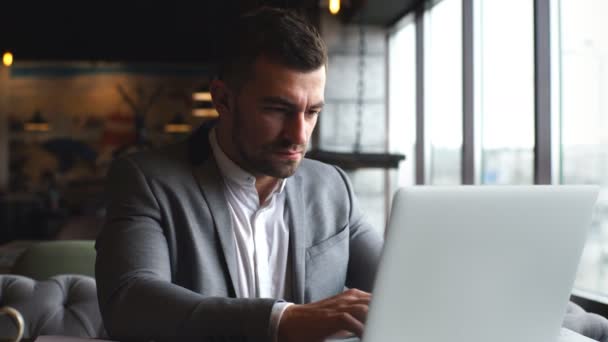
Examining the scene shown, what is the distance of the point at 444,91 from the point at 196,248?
3.62 metres

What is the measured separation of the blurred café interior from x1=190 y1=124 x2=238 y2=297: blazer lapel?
1.18 ft

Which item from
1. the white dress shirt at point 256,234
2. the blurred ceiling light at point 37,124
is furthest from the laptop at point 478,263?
the blurred ceiling light at point 37,124

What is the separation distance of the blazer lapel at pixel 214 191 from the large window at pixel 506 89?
2095mm

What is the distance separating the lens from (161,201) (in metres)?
1.48

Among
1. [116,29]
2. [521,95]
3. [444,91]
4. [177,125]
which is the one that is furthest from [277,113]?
[177,125]

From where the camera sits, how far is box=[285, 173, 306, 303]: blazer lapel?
1.59 meters

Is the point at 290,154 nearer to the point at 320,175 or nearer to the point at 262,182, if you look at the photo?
the point at 262,182

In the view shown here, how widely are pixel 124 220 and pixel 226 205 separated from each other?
24 centimetres

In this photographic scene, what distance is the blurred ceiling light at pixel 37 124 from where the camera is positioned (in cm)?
1169

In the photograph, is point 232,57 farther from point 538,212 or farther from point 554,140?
point 554,140

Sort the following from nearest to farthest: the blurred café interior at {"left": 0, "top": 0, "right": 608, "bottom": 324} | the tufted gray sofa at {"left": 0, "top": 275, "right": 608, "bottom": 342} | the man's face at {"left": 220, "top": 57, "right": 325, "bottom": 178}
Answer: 1. the man's face at {"left": 220, "top": 57, "right": 325, "bottom": 178}
2. the tufted gray sofa at {"left": 0, "top": 275, "right": 608, "bottom": 342}
3. the blurred café interior at {"left": 0, "top": 0, "right": 608, "bottom": 324}

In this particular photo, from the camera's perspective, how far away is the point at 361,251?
5.58ft

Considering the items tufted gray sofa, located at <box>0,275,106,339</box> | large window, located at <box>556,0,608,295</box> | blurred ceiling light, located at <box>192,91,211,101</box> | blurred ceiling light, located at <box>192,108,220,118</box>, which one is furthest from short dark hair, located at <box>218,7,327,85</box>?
blurred ceiling light, located at <box>192,108,220,118</box>

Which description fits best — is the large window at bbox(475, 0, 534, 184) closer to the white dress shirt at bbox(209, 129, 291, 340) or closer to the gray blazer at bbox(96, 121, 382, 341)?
the gray blazer at bbox(96, 121, 382, 341)
